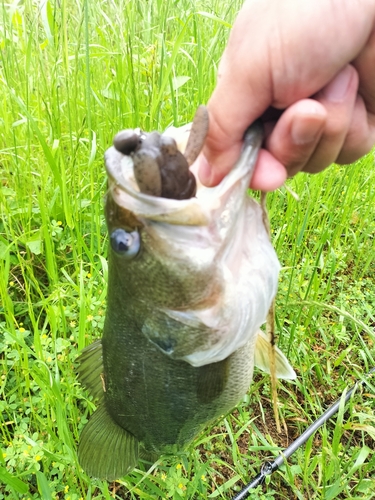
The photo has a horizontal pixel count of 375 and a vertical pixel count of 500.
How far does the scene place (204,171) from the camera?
122cm

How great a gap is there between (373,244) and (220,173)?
1.96m

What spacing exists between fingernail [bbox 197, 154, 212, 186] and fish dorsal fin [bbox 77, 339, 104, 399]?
75 cm

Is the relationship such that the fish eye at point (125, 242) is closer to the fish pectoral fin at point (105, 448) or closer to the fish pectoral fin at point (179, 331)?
the fish pectoral fin at point (179, 331)

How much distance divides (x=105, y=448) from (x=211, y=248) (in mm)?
1003

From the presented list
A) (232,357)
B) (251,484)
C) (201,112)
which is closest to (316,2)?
(201,112)

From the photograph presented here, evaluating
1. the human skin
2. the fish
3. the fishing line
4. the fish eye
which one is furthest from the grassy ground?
the human skin

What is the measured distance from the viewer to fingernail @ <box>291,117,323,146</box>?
3.40 ft

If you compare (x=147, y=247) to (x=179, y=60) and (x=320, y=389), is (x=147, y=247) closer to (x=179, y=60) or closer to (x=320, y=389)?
(x=320, y=389)

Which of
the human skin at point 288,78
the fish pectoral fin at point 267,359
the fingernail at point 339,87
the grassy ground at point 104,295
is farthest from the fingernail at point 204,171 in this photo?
the grassy ground at point 104,295

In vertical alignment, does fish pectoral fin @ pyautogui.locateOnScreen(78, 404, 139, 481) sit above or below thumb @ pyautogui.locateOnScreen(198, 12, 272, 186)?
below

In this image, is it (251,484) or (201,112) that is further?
(251,484)

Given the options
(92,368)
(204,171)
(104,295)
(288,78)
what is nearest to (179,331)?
(204,171)

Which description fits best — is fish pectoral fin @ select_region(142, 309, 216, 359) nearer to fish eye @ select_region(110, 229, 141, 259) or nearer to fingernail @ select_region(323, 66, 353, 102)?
fish eye @ select_region(110, 229, 141, 259)

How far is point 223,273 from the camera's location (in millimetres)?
1166
